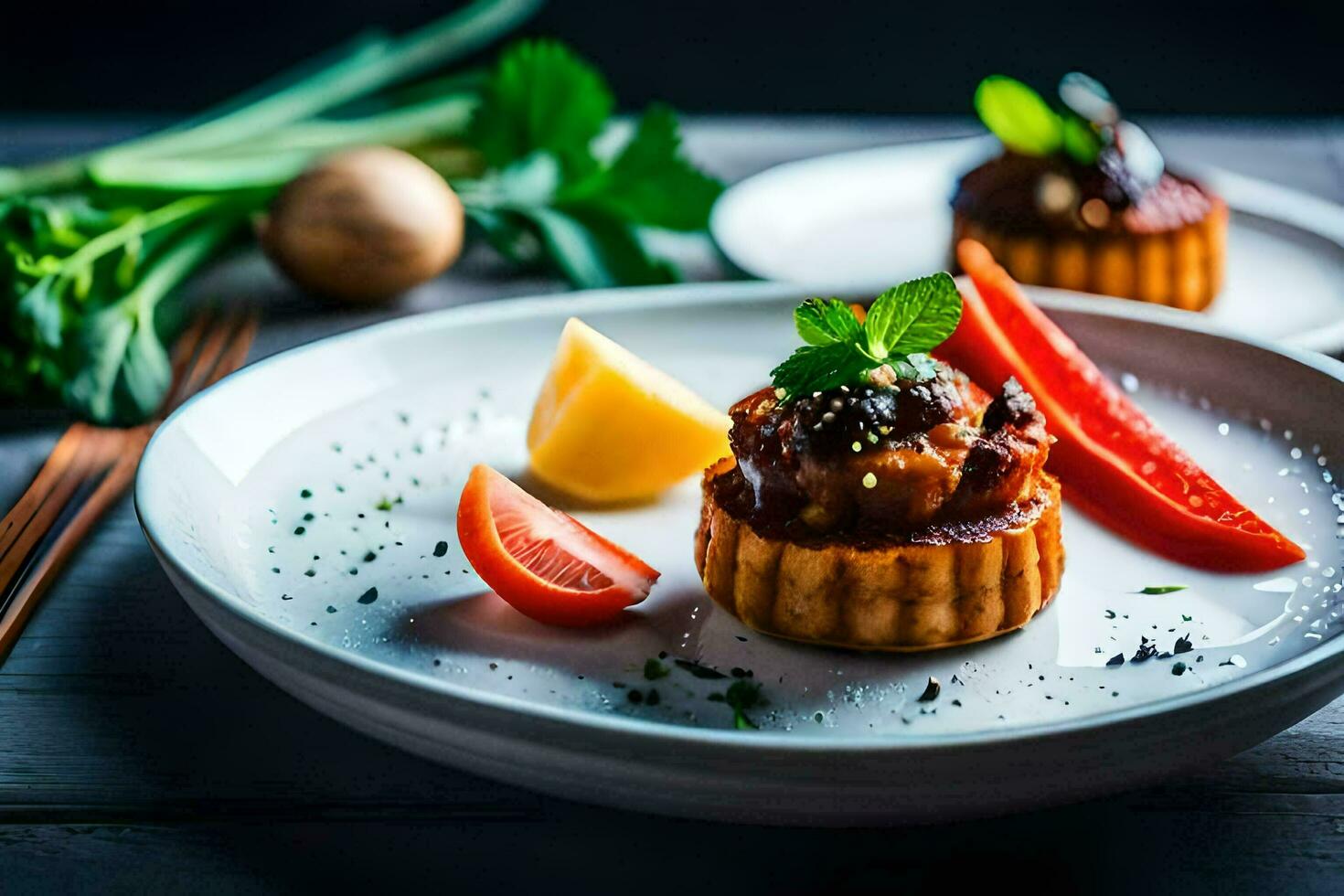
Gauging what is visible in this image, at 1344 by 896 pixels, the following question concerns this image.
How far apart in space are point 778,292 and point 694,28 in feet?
18.5

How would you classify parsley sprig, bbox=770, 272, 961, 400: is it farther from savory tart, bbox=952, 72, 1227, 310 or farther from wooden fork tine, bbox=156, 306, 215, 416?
wooden fork tine, bbox=156, 306, 215, 416

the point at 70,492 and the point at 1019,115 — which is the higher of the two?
the point at 1019,115

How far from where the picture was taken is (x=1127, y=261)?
4375mm

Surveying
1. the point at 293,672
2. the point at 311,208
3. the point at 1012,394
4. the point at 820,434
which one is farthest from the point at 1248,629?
the point at 311,208

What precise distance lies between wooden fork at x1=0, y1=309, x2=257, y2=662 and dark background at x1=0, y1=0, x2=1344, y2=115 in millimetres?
4987

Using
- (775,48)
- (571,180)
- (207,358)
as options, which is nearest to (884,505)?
(207,358)

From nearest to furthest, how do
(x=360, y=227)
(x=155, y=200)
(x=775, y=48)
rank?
(x=360, y=227)
(x=155, y=200)
(x=775, y=48)

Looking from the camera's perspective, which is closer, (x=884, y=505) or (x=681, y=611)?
(x=884, y=505)

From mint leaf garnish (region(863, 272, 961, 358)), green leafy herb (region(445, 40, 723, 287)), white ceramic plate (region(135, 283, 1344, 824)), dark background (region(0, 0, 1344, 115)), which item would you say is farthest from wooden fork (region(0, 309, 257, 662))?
dark background (region(0, 0, 1344, 115))

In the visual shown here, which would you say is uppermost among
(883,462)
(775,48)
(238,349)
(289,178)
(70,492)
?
(883,462)

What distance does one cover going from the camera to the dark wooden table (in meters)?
2.17

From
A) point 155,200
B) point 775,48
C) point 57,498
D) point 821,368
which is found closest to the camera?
point 821,368

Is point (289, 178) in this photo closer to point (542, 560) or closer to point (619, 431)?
point (619, 431)

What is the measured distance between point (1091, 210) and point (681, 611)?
2284mm
